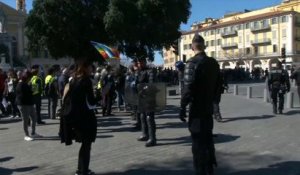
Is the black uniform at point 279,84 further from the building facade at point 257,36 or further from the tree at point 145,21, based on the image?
the building facade at point 257,36

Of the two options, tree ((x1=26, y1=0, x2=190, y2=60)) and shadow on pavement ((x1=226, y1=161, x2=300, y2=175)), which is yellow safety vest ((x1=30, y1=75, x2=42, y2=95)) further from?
tree ((x1=26, y1=0, x2=190, y2=60))

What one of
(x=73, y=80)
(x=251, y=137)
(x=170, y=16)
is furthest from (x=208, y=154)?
(x=170, y=16)

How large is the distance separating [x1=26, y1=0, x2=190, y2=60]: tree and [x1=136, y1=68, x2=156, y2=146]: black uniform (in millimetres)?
26532

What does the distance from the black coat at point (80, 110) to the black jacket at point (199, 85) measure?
1381mm

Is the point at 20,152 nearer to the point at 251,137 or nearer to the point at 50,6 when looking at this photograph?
the point at 251,137

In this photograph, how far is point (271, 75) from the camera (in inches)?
578

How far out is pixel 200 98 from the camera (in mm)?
6156

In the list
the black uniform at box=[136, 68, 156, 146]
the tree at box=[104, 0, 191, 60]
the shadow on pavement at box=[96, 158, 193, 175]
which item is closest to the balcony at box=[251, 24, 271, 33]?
the tree at box=[104, 0, 191, 60]

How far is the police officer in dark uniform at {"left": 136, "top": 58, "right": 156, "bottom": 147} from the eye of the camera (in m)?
9.29

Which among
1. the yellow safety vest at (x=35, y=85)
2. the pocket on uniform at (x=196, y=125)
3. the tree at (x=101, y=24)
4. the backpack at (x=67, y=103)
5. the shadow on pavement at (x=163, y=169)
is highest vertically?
the tree at (x=101, y=24)

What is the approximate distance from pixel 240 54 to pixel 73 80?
10920 centimetres

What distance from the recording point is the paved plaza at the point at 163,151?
A: 734cm

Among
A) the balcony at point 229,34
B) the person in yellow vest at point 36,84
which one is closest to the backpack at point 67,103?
the person in yellow vest at point 36,84

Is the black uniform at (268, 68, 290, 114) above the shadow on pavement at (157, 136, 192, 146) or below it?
above
